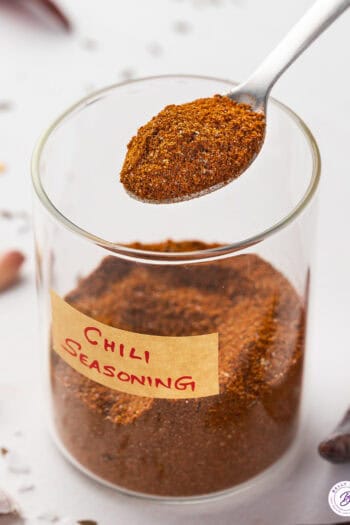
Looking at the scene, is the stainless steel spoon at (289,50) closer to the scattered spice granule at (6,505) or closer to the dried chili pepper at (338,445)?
the dried chili pepper at (338,445)

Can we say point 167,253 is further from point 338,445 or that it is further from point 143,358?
point 338,445

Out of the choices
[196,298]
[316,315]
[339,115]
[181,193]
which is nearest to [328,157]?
[339,115]

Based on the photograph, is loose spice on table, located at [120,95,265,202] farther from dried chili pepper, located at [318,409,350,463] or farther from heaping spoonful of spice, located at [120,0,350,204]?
dried chili pepper, located at [318,409,350,463]

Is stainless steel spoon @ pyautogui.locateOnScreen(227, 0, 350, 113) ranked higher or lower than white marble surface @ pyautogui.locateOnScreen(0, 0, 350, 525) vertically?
higher

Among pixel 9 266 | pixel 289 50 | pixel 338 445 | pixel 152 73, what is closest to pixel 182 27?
pixel 152 73

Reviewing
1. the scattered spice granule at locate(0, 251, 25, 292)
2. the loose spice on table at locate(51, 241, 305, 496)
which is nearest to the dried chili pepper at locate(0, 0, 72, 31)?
the scattered spice granule at locate(0, 251, 25, 292)
